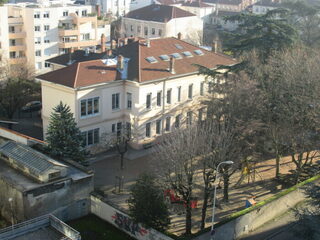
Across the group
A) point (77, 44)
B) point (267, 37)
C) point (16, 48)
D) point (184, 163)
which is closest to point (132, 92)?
point (267, 37)

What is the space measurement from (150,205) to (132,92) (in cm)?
1735

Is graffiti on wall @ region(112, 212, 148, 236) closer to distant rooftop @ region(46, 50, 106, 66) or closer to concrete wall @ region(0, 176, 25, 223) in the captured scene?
concrete wall @ region(0, 176, 25, 223)

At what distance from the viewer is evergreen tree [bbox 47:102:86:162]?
34.5m

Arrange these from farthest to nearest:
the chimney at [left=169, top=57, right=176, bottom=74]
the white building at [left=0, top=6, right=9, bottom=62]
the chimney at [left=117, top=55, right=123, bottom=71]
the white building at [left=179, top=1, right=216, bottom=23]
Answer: the white building at [left=179, top=1, right=216, bottom=23] → the white building at [left=0, top=6, right=9, bottom=62] → the chimney at [left=169, top=57, right=176, bottom=74] → the chimney at [left=117, top=55, right=123, bottom=71]

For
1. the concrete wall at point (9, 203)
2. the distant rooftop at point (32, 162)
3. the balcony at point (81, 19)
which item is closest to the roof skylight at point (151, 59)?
the distant rooftop at point (32, 162)

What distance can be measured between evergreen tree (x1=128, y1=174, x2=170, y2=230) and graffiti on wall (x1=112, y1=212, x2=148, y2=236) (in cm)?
81

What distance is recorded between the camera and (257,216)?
103 feet

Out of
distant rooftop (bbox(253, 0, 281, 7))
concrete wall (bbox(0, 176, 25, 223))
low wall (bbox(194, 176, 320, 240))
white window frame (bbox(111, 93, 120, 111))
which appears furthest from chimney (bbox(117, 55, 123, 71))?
distant rooftop (bbox(253, 0, 281, 7))

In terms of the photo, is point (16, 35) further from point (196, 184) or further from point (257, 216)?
point (257, 216)

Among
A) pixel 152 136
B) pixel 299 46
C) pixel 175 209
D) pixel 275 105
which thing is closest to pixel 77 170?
pixel 175 209

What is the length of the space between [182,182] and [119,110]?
15625 millimetres

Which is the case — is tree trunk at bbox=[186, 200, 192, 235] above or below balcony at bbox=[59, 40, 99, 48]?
below

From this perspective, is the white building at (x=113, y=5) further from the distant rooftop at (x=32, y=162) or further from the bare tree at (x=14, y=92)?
the distant rooftop at (x=32, y=162)

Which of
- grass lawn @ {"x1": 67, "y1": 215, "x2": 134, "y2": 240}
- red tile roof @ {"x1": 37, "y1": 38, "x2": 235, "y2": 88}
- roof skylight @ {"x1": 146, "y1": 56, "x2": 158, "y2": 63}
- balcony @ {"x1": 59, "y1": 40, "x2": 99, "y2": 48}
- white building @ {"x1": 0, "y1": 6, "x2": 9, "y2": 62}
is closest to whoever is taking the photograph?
grass lawn @ {"x1": 67, "y1": 215, "x2": 134, "y2": 240}
